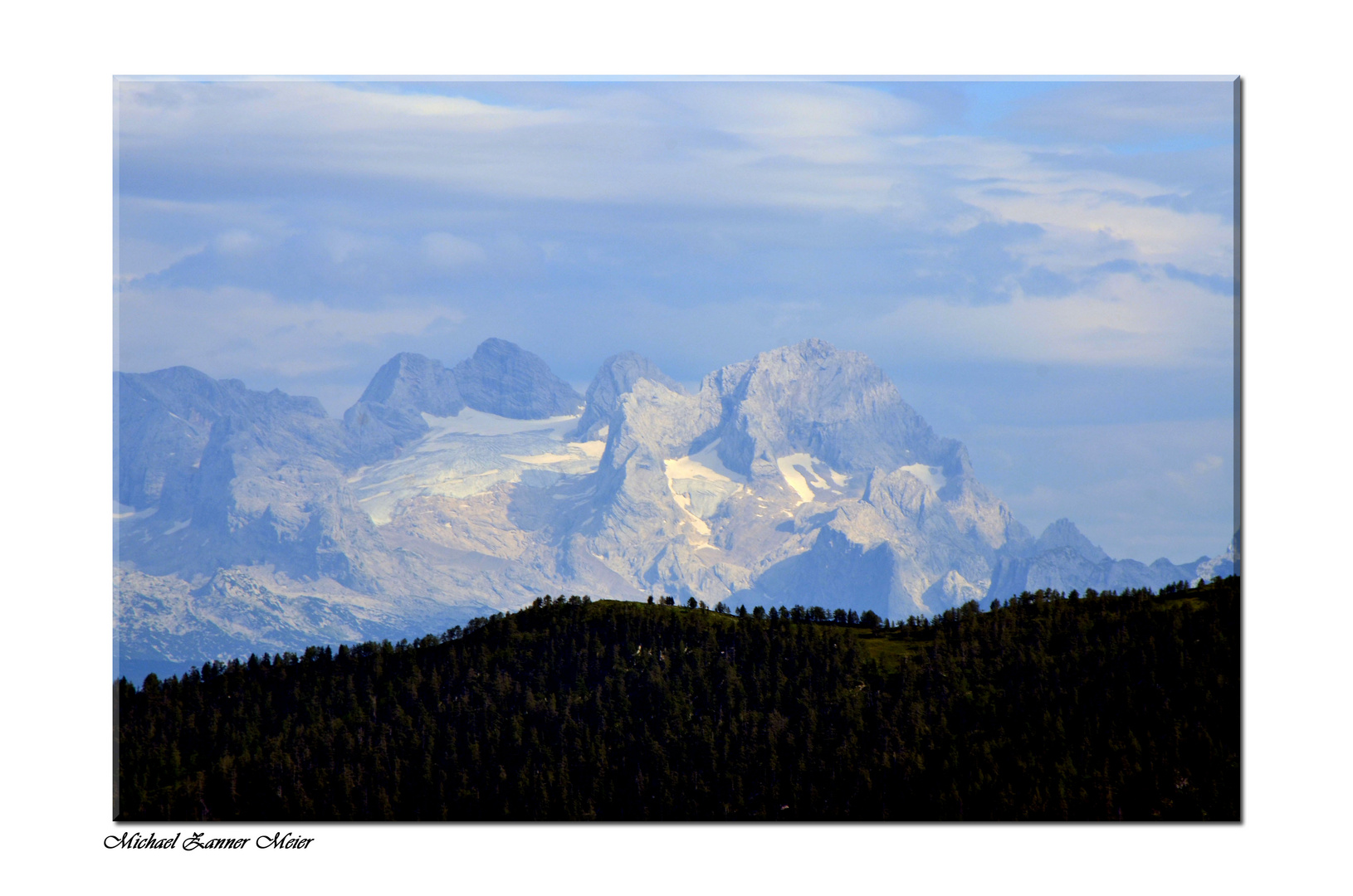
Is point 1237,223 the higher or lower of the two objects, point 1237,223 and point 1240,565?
the higher

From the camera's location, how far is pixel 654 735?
313ft

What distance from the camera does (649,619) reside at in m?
113

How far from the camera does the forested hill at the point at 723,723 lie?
81688mm

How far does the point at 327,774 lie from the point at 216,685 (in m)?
25.0

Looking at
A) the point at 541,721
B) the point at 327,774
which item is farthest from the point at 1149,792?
the point at 327,774

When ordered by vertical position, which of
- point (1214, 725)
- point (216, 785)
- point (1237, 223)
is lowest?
point (216, 785)

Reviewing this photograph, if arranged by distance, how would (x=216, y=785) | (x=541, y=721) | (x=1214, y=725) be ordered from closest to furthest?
1. (x=1214, y=725)
2. (x=216, y=785)
3. (x=541, y=721)

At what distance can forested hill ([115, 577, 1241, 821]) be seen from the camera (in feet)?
268

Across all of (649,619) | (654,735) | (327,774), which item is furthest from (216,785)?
(649,619)

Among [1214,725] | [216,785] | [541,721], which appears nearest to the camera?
[1214,725]

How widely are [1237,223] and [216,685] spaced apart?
87143 millimetres

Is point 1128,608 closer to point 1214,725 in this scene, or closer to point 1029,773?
point 1029,773

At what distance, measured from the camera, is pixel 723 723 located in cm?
9600

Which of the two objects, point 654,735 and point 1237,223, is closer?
point 1237,223
